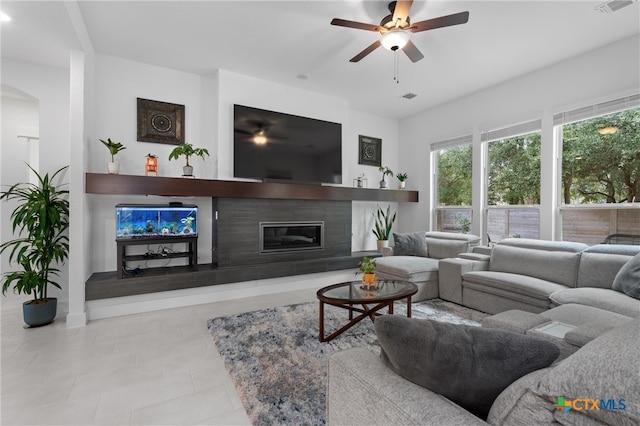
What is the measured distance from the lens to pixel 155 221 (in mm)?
3637

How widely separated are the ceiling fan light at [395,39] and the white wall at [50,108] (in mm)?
3706

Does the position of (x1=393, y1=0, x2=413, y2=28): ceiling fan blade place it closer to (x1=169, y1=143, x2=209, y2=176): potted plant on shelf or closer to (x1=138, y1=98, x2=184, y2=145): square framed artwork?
(x1=169, y1=143, x2=209, y2=176): potted plant on shelf

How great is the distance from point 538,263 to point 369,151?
3458mm

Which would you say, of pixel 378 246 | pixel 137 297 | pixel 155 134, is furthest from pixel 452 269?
pixel 155 134

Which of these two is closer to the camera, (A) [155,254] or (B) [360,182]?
(A) [155,254]

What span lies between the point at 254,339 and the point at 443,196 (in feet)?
13.9

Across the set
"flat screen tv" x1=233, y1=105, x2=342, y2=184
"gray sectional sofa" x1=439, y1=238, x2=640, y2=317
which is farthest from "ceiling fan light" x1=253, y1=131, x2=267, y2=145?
"gray sectional sofa" x1=439, y1=238, x2=640, y2=317

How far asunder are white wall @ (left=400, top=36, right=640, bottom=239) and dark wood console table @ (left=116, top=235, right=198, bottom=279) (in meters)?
4.01

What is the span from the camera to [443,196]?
5.43 m

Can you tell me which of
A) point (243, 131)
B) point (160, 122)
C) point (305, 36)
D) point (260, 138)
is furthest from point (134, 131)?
point (305, 36)

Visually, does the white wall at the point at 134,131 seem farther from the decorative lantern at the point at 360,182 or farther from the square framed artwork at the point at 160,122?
the decorative lantern at the point at 360,182

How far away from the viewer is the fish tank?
11.3ft

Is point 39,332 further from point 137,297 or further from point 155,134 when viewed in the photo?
point 155,134

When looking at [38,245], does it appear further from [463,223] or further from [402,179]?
[463,223]
